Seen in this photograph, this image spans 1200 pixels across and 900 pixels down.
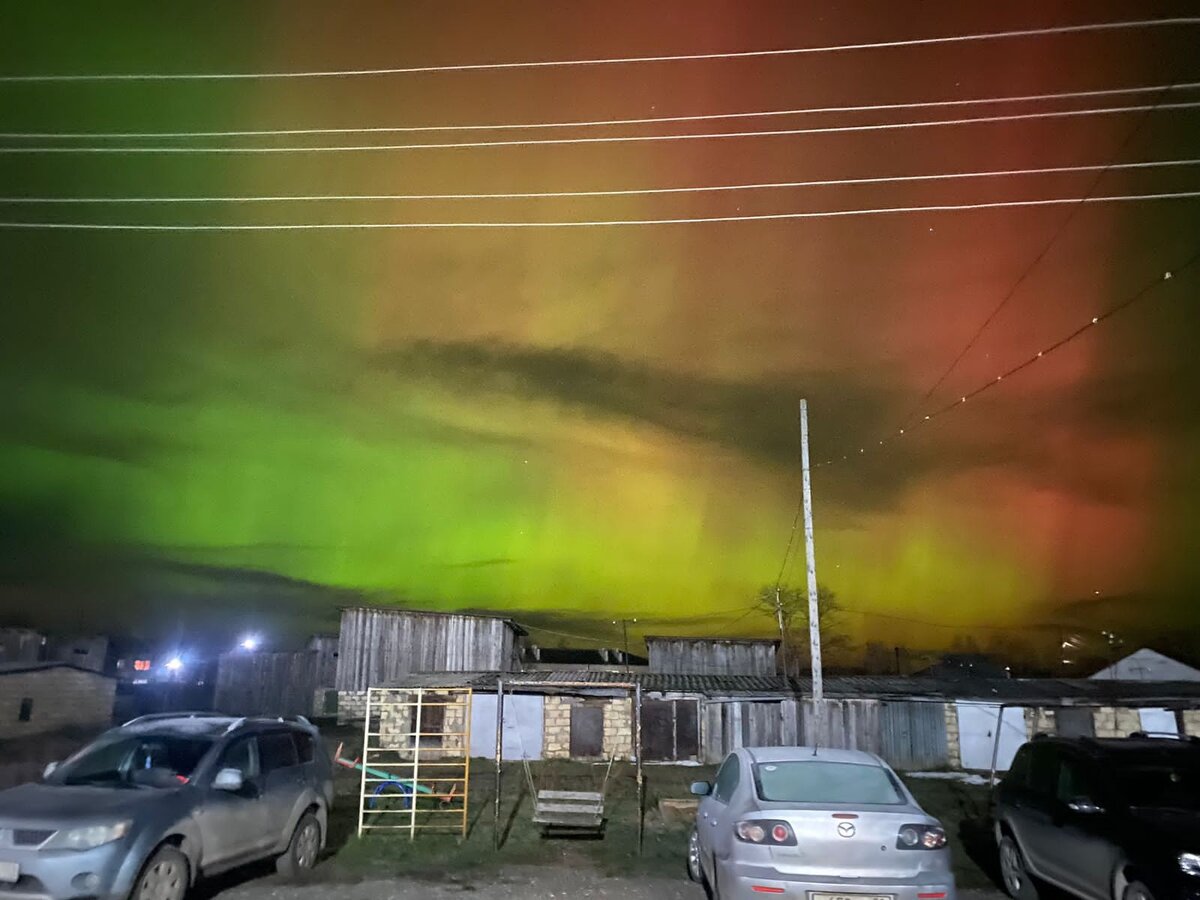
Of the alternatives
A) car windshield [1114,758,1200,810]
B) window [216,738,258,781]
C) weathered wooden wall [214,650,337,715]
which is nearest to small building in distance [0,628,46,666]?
weathered wooden wall [214,650,337,715]

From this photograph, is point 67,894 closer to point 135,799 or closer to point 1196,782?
point 135,799

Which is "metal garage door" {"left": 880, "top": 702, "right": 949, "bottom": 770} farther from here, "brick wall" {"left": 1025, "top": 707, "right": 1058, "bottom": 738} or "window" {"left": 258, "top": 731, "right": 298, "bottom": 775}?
"window" {"left": 258, "top": 731, "right": 298, "bottom": 775}

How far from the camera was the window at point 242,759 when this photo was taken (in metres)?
9.49

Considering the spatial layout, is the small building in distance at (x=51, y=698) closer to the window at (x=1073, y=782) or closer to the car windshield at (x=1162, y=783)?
the window at (x=1073, y=782)

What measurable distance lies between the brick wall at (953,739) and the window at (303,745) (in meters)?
24.0

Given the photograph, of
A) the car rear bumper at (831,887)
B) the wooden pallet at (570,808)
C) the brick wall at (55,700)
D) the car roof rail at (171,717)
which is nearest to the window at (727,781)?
the car rear bumper at (831,887)

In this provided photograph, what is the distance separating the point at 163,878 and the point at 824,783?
6.32 metres

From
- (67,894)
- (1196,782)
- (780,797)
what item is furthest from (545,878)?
(1196,782)

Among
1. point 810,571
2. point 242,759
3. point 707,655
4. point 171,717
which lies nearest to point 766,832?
point 242,759

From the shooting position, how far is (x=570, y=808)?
1353cm

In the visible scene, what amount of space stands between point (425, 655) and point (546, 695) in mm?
9397

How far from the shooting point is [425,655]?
37.0 m

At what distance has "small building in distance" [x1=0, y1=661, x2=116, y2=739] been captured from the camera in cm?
2970

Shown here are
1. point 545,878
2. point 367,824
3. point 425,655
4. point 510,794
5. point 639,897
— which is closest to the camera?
point 639,897
